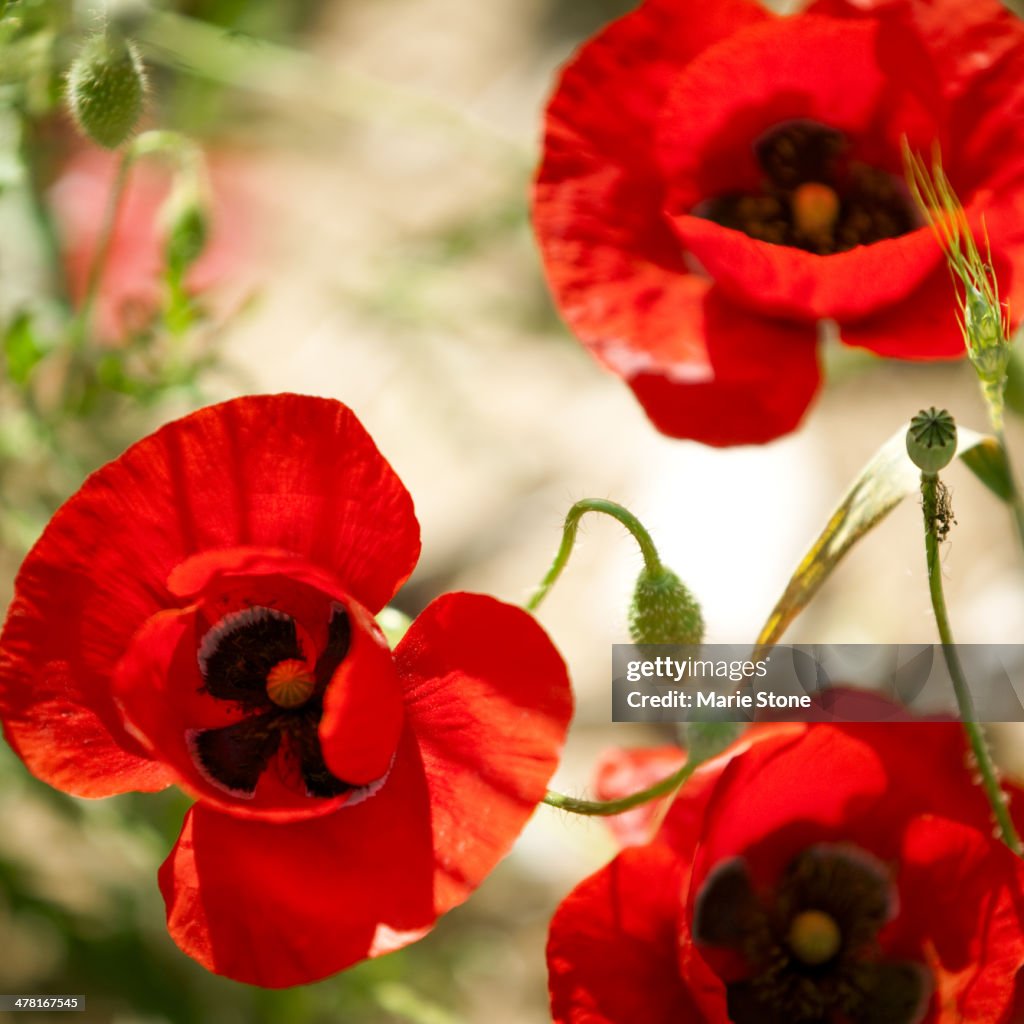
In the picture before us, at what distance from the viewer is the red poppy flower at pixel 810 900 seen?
0.81 m

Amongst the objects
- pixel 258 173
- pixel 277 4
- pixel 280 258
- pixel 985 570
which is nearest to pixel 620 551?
pixel 985 570

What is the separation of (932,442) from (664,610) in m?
0.22

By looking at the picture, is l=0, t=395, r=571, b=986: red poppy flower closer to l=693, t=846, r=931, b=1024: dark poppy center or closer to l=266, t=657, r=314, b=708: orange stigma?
l=266, t=657, r=314, b=708: orange stigma

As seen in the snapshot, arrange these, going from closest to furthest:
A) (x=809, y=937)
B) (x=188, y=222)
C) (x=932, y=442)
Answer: (x=932, y=442) < (x=809, y=937) < (x=188, y=222)

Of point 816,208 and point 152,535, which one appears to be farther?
point 816,208

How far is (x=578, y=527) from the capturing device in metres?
0.86

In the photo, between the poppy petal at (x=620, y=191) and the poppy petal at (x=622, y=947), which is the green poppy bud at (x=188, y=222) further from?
the poppy petal at (x=622, y=947)

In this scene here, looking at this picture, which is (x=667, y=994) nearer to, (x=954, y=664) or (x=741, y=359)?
(x=954, y=664)

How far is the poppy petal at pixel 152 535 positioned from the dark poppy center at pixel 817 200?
17.8 inches

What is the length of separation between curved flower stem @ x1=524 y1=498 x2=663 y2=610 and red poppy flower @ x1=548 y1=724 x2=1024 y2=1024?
0.43ft

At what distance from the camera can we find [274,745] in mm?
890

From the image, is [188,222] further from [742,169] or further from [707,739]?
[707,739]

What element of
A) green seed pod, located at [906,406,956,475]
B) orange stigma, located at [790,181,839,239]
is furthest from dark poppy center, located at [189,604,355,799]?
orange stigma, located at [790,181,839,239]

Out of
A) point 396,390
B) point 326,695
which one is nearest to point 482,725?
point 326,695
